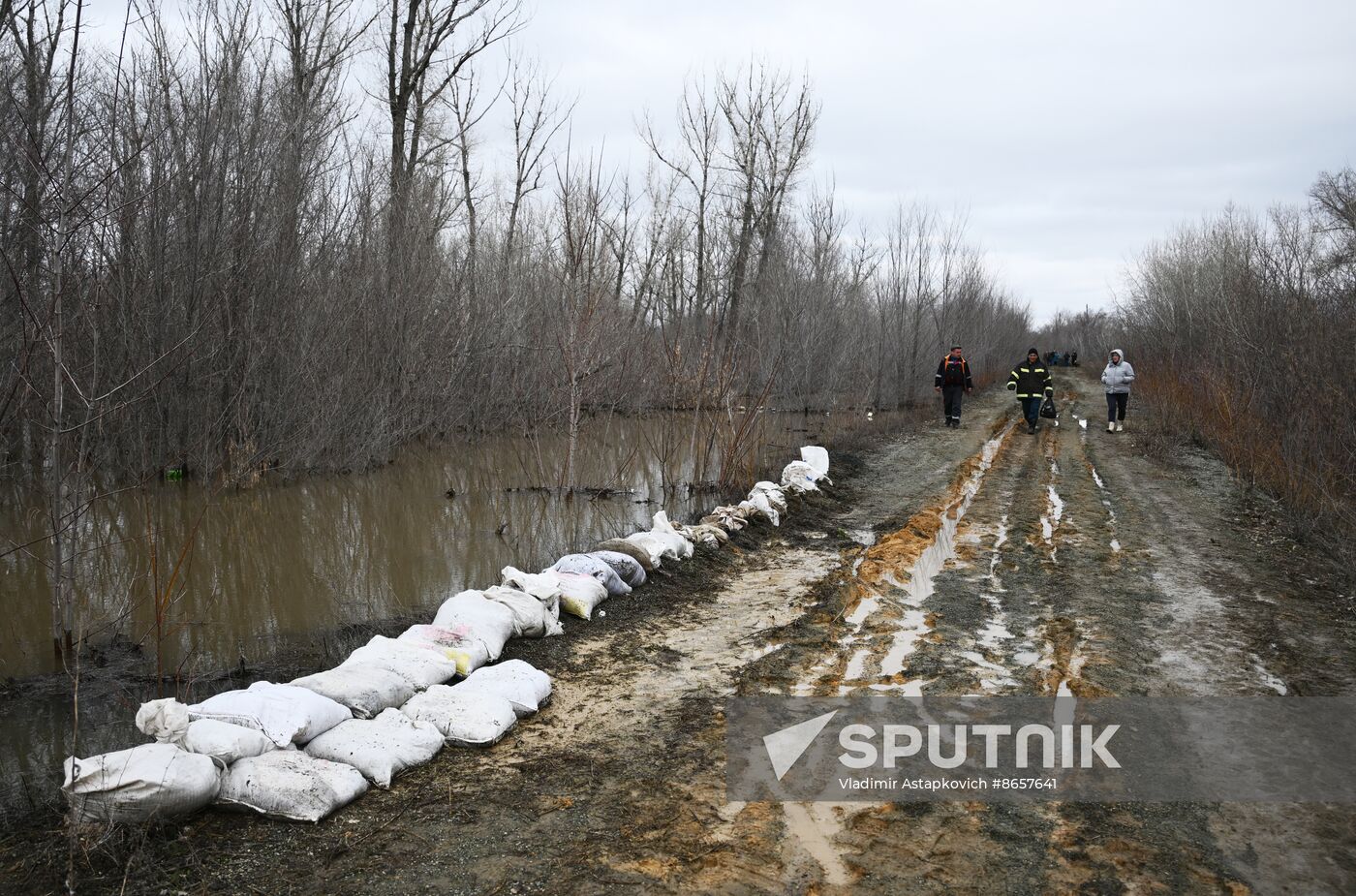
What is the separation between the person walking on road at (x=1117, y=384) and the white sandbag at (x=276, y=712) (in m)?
13.3

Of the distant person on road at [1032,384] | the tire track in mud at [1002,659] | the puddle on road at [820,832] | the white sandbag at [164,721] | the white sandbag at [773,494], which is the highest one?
the distant person on road at [1032,384]

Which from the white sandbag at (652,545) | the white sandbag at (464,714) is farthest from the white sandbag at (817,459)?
the white sandbag at (464,714)

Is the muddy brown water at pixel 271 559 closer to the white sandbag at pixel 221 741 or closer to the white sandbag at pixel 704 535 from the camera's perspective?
the white sandbag at pixel 221 741

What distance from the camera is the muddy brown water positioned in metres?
4.28

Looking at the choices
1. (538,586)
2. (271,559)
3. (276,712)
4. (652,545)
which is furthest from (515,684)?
(271,559)

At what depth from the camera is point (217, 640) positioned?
521cm

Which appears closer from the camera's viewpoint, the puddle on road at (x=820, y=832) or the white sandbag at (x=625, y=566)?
the puddle on road at (x=820, y=832)

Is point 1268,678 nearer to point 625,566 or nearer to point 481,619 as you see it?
point 625,566

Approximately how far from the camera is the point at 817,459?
1033 centimetres

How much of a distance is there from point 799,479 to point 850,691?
541cm

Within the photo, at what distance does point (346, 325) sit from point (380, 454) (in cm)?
193

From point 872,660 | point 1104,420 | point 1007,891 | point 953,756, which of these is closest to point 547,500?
point 872,660

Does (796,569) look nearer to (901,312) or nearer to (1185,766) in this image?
(1185,766)

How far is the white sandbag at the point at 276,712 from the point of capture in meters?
3.19
